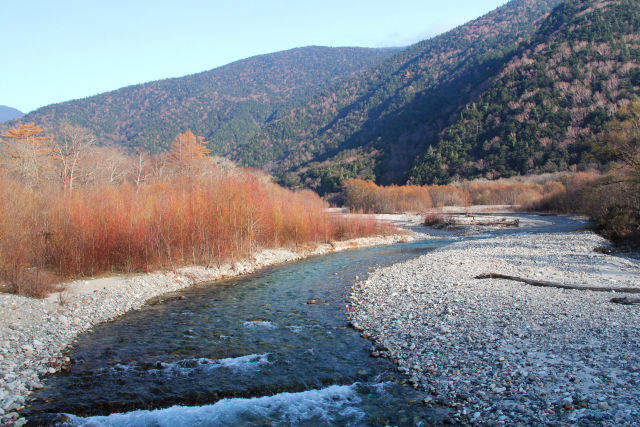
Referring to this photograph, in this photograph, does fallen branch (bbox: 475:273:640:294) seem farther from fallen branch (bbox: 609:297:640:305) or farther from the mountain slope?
the mountain slope

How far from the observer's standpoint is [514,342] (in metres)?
7.70

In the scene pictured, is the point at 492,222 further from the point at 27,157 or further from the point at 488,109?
the point at 488,109

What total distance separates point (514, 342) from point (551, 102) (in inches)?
3549

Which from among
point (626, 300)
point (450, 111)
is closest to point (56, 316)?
point (626, 300)

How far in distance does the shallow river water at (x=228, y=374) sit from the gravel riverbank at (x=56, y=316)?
A: 13.7 inches

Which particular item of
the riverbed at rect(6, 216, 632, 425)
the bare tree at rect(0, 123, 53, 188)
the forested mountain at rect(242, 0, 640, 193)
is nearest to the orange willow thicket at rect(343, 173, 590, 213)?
the forested mountain at rect(242, 0, 640, 193)

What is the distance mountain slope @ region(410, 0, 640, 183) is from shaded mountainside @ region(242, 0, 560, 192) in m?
11.2

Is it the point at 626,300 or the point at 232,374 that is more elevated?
the point at 626,300

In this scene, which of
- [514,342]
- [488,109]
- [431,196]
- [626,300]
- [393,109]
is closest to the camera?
[514,342]

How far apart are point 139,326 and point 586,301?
1234cm

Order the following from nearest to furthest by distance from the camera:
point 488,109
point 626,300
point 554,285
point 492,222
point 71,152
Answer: point 626,300, point 554,285, point 71,152, point 492,222, point 488,109

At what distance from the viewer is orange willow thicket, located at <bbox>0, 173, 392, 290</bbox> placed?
13961mm

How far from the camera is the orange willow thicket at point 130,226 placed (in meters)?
14.0

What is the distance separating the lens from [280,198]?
28.1m
